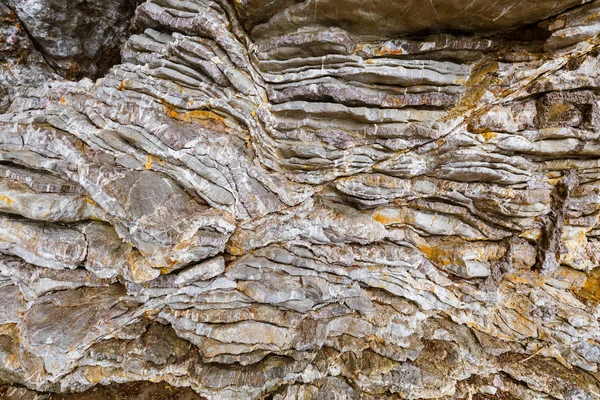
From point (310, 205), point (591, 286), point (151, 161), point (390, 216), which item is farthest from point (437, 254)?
point (151, 161)

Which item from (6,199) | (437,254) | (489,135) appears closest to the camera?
(6,199)

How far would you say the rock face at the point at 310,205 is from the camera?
838 cm

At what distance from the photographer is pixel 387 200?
9.96m

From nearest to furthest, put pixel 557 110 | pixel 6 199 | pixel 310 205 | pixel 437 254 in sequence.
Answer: pixel 6 199 < pixel 557 110 < pixel 310 205 < pixel 437 254

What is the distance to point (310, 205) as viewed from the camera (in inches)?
401

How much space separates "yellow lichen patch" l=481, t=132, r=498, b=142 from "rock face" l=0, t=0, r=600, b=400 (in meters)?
0.32

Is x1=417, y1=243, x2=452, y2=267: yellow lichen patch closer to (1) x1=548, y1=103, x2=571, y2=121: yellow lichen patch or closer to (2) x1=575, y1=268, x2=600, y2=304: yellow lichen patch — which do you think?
(1) x1=548, y1=103, x2=571, y2=121: yellow lichen patch

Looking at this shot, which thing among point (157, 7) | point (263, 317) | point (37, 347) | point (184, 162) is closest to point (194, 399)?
point (263, 317)

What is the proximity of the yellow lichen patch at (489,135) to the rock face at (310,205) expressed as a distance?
32 centimetres

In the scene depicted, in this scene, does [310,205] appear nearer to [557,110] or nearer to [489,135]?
[489,135]

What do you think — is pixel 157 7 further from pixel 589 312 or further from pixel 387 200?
pixel 589 312

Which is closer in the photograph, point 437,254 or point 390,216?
point 390,216

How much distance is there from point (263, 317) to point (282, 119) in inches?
281

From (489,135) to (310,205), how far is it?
6.23 metres
